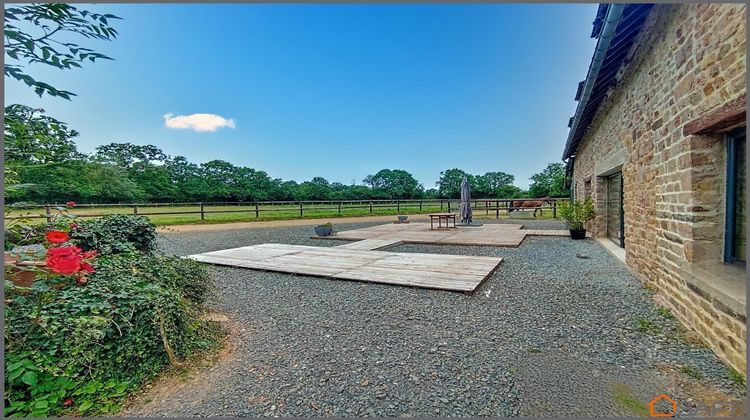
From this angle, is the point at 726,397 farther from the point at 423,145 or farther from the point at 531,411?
the point at 423,145

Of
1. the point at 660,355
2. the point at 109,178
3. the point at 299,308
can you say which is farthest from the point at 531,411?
the point at 109,178

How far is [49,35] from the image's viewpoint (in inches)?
68.9

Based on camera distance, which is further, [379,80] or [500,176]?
[500,176]

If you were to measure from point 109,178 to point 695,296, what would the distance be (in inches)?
1180

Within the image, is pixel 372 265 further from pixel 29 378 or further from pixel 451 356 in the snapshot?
pixel 29 378

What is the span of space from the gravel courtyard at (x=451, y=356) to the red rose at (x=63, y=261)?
2.91 ft

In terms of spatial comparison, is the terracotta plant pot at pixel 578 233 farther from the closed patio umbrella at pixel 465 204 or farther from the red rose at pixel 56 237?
the red rose at pixel 56 237

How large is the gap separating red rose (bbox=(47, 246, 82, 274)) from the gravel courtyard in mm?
888

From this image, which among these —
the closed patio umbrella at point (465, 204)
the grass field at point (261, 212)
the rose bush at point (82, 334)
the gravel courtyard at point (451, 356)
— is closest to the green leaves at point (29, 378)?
the rose bush at point (82, 334)

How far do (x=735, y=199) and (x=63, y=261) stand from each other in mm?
4820

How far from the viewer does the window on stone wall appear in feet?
8.11

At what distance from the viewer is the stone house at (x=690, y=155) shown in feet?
7.23

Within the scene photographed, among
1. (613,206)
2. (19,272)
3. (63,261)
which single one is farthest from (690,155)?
(613,206)

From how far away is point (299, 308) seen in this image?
11.7ft
